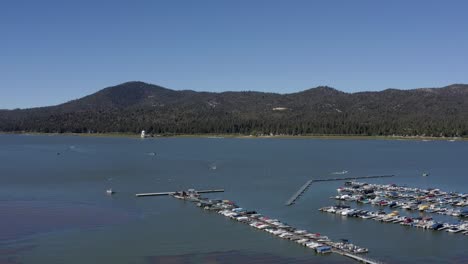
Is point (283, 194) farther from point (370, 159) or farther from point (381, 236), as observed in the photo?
point (370, 159)

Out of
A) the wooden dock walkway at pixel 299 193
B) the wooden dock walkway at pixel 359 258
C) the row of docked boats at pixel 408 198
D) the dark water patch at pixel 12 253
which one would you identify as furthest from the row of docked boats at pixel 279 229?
the dark water patch at pixel 12 253

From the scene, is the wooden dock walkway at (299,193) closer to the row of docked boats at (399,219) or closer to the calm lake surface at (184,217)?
the calm lake surface at (184,217)

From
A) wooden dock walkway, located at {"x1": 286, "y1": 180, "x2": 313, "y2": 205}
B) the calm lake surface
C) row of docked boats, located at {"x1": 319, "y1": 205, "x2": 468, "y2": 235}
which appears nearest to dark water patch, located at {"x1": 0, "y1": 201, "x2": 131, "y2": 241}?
the calm lake surface

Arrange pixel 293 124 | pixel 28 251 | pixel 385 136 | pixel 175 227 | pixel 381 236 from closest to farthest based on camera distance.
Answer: pixel 28 251, pixel 381 236, pixel 175 227, pixel 385 136, pixel 293 124

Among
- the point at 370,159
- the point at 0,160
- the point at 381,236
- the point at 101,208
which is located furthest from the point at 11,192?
the point at 370,159

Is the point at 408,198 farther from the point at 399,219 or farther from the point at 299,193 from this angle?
the point at 399,219

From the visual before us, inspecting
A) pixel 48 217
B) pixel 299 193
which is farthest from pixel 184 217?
pixel 299 193

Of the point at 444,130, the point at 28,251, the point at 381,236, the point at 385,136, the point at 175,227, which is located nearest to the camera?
the point at 28,251
